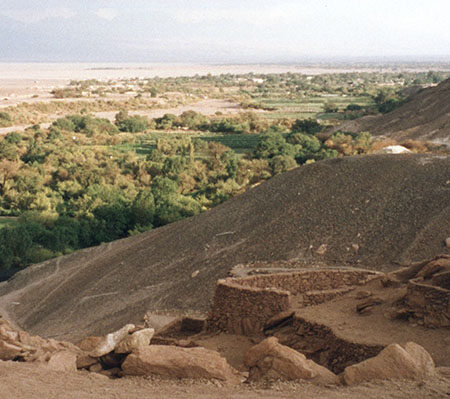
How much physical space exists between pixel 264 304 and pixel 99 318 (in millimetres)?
6742

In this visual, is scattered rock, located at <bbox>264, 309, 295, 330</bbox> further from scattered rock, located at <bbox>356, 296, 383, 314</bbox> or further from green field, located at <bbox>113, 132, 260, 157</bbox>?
green field, located at <bbox>113, 132, 260, 157</bbox>

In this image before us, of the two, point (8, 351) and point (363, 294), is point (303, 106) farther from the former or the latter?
point (8, 351)

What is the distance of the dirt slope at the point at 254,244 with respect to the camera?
47.8ft

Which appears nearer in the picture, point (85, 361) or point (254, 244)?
point (85, 361)

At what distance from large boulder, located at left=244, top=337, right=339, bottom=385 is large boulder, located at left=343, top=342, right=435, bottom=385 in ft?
0.71

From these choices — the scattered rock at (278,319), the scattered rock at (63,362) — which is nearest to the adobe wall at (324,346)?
the scattered rock at (278,319)

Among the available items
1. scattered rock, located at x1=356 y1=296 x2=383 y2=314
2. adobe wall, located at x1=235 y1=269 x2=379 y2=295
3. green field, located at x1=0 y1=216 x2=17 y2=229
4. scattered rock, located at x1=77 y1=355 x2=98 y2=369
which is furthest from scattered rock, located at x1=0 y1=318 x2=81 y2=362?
green field, located at x1=0 y1=216 x2=17 y2=229

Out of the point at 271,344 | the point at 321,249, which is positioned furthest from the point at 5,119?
the point at 271,344

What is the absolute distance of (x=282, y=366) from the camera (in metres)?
6.17

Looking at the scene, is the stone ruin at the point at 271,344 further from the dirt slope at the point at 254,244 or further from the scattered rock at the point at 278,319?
the dirt slope at the point at 254,244

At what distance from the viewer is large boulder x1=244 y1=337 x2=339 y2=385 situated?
5.97 meters

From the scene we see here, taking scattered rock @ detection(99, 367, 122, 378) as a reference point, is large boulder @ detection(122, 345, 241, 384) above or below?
above

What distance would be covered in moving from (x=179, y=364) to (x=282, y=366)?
43.6 inches

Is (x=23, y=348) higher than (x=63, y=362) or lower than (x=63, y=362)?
lower
